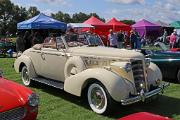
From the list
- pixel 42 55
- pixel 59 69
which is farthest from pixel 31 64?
pixel 59 69

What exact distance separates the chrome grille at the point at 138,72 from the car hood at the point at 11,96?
2.64m

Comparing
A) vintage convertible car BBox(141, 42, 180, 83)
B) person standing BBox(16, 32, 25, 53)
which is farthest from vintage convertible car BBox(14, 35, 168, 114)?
person standing BBox(16, 32, 25, 53)

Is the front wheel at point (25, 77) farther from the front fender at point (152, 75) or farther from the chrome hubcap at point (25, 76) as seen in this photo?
the front fender at point (152, 75)

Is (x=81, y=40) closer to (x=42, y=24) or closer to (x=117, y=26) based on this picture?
(x=42, y=24)

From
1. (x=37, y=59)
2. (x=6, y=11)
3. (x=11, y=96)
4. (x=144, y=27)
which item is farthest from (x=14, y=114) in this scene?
(x=6, y=11)

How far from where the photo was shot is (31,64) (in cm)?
1015

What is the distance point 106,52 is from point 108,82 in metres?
1.19

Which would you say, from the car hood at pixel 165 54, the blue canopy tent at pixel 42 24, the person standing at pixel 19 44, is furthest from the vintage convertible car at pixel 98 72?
the blue canopy tent at pixel 42 24

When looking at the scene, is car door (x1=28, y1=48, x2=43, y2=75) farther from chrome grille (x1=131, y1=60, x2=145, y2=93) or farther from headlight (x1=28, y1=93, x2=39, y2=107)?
headlight (x1=28, y1=93, x2=39, y2=107)

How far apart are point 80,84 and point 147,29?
28.4 meters

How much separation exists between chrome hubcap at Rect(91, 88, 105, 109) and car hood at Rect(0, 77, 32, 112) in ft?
6.54

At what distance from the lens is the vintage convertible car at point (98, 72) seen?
23.2 ft

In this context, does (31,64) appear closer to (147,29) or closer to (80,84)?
(80,84)

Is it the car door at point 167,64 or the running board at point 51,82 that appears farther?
the car door at point 167,64
